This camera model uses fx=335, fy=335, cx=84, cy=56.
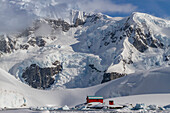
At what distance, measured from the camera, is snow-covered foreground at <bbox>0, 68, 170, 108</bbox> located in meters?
143

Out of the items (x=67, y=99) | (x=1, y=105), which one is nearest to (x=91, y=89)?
(x=67, y=99)

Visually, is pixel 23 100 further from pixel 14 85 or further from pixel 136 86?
pixel 136 86

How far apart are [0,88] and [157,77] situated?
7045cm

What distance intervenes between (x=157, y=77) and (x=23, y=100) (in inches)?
2397

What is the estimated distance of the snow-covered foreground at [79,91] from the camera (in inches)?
5635

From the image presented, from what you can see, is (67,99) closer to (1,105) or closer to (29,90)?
(29,90)

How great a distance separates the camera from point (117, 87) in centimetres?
16188

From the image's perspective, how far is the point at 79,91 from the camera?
6900 inches

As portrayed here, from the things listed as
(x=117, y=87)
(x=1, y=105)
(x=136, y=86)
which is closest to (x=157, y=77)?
(x=136, y=86)

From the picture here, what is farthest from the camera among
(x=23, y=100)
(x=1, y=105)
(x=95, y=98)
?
(x=23, y=100)

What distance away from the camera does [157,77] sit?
151750mm

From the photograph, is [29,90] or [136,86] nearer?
[136,86]

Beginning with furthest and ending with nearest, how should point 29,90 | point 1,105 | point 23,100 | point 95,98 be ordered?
point 29,90, point 23,100, point 1,105, point 95,98

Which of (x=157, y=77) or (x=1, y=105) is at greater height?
(x=157, y=77)
